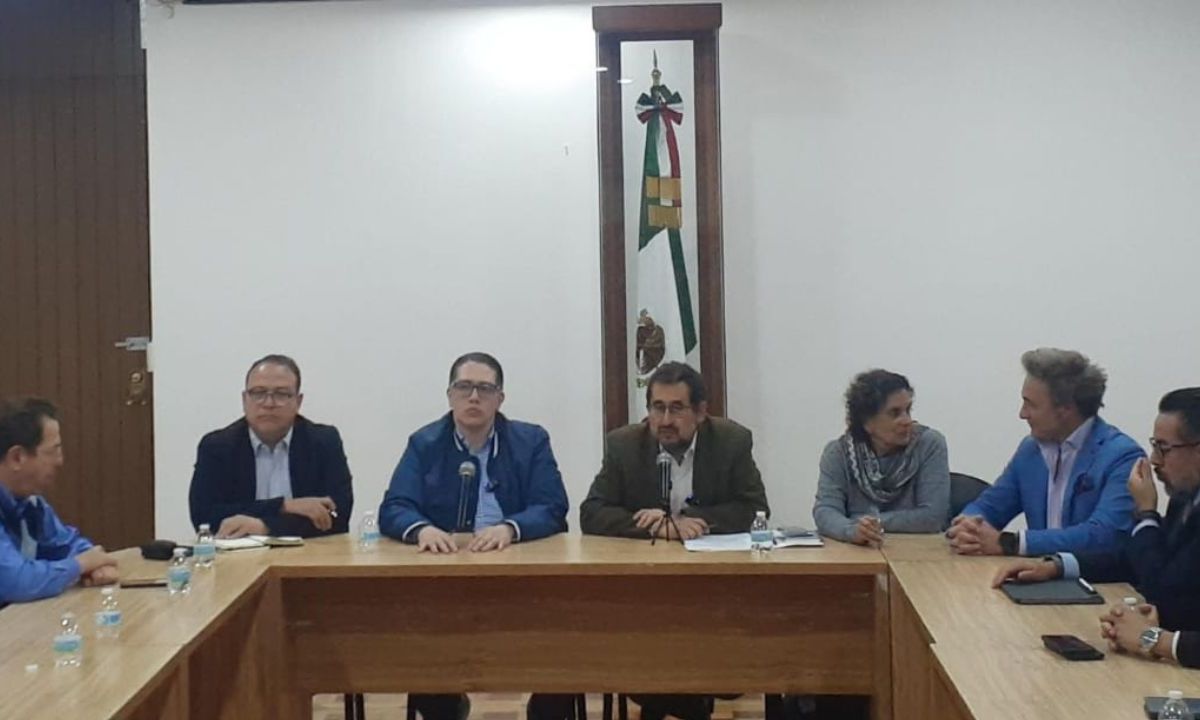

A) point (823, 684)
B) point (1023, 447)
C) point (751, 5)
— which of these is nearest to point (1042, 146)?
point (751, 5)

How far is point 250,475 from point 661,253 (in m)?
1.64

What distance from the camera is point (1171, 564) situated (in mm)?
2312

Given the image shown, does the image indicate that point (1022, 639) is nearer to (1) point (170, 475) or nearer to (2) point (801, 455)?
(2) point (801, 455)

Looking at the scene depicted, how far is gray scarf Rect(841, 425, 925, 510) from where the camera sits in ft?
11.2

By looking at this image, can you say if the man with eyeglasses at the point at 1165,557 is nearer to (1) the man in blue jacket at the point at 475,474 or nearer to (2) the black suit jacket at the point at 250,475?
(1) the man in blue jacket at the point at 475,474

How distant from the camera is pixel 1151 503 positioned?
263cm

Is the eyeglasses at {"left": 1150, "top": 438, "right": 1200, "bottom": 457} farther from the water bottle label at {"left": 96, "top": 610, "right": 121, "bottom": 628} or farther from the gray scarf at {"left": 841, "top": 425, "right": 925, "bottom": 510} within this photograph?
the water bottle label at {"left": 96, "top": 610, "right": 121, "bottom": 628}

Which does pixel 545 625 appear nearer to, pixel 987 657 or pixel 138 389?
pixel 987 657

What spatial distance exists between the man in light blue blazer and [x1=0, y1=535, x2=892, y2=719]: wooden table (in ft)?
1.20

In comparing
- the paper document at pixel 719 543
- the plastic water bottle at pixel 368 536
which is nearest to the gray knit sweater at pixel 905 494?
the paper document at pixel 719 543

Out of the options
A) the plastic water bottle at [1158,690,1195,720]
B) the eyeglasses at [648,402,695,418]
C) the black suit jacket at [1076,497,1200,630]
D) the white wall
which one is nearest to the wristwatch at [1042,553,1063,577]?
the black suit jacket at [1076,497,1200,630]

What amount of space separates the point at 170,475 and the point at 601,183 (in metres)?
1.97

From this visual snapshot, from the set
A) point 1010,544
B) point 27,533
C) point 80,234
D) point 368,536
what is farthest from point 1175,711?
point 80,234

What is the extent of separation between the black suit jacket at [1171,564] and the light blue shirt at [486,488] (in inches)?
67.4
